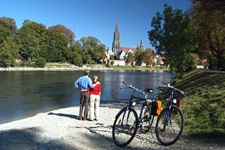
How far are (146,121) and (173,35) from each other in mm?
19537

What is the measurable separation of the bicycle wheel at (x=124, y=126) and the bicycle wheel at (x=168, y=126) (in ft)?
2.34

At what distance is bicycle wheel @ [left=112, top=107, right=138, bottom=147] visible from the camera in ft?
20.4

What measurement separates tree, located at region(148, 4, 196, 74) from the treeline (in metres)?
71.5

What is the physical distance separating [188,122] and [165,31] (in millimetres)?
18244

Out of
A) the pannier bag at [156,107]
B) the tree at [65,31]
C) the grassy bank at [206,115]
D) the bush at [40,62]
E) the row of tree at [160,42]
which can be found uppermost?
the tree at [65,31]

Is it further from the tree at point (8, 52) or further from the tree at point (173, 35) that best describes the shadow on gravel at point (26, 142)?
the tree at point (8, 52)

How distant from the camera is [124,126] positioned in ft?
21.2

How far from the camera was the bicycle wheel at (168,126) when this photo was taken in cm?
604

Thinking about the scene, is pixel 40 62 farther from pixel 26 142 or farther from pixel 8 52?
pixel 26 142

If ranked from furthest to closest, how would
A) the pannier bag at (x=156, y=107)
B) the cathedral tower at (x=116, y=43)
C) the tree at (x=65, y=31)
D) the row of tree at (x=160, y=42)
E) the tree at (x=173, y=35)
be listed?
the cathedral tower at (x=116, y=43), the tree at (x=65, y=31), the tree at (x=173, y=35), the row of tree at (x=160, y=42), the pannier bag at (x=156, y=107)

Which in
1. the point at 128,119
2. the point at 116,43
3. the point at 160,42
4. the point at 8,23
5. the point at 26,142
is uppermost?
the point at 116,43

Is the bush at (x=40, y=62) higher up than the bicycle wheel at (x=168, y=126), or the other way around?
the bush at (x=40, y=62)

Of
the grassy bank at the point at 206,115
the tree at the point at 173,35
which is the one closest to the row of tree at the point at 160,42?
the tree at the point at 173,35

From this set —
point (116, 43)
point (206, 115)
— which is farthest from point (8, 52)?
point (116, 43)
